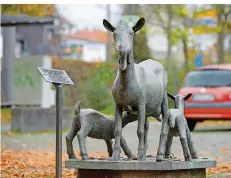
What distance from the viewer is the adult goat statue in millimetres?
9445

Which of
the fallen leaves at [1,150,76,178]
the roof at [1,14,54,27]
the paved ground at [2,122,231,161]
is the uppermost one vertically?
the roof at [1,14,54,27]

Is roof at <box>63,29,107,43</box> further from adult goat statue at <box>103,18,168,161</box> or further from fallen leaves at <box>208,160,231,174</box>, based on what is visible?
adult goat statue at <box>103,18,168,161</box>

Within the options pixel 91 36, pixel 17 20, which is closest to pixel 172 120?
pixel 17 20

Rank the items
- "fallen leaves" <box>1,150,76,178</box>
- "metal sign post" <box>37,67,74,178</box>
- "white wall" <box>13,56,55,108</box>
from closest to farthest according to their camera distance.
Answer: "metal sign post" <box>37,67,74,178</box>, "fallen leaves" <box>1,150,76,178</box>, "white wall" <box>13,56,55,108</box>

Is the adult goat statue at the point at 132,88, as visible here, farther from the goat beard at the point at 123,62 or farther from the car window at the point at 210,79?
the car window at the point at 210,79

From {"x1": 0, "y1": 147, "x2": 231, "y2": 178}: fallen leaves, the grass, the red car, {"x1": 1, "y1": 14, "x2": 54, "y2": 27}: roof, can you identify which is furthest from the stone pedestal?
the grass

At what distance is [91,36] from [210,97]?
3820 inches

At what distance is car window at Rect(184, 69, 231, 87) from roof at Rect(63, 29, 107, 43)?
92666mm

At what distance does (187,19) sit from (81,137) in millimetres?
40391

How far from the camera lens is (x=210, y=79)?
2205 centimetres

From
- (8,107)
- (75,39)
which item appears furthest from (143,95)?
(75,39)

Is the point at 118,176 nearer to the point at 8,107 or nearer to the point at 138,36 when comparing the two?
the point at 8,107

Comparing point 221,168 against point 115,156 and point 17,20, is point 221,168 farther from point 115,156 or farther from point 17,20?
point 17,20

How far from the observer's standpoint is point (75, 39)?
376 ft
